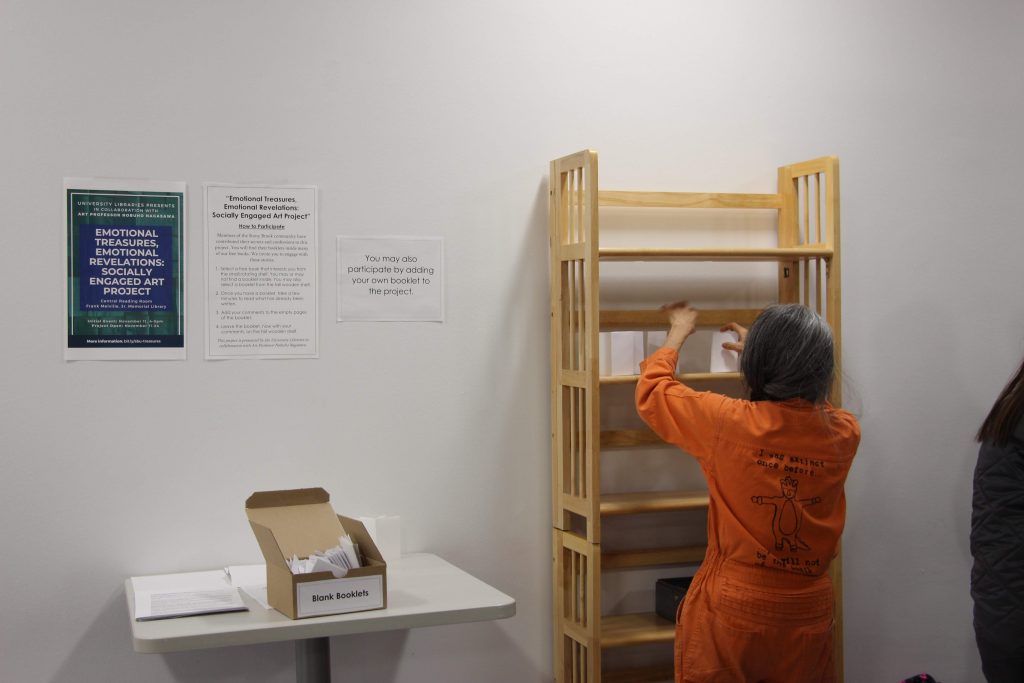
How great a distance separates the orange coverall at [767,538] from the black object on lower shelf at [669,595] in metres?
0.48

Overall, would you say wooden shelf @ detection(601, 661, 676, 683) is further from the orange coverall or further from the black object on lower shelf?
the orange coverall

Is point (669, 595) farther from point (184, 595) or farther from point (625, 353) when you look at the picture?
point (184, 595)

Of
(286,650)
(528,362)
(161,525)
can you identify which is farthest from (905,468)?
(161,525)

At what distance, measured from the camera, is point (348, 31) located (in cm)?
278

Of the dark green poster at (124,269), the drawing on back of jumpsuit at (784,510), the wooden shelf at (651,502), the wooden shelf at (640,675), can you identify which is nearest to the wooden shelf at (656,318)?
the wooden shelf at (651,502)

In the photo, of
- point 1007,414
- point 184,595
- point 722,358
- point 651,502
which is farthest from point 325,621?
point 1007,414

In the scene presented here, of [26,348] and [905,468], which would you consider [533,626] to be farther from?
[26,348]

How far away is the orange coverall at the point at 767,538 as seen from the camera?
2.29 m

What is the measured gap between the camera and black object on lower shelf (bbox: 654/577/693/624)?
2.88 metres

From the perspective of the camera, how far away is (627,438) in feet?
9.71

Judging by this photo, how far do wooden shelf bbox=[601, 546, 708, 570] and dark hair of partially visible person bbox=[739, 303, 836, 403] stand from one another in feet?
2.70

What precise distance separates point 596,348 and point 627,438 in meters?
0.43

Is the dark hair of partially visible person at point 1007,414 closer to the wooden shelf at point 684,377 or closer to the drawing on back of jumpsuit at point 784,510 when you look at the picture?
the drawing on back of jumpsuit at point 784,510

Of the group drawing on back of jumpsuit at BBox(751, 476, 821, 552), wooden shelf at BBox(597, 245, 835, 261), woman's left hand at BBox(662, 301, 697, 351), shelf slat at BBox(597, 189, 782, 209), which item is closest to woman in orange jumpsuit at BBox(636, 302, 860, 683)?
drawing on back of jumpsuit at BBox(751, 476, 821, 552)
